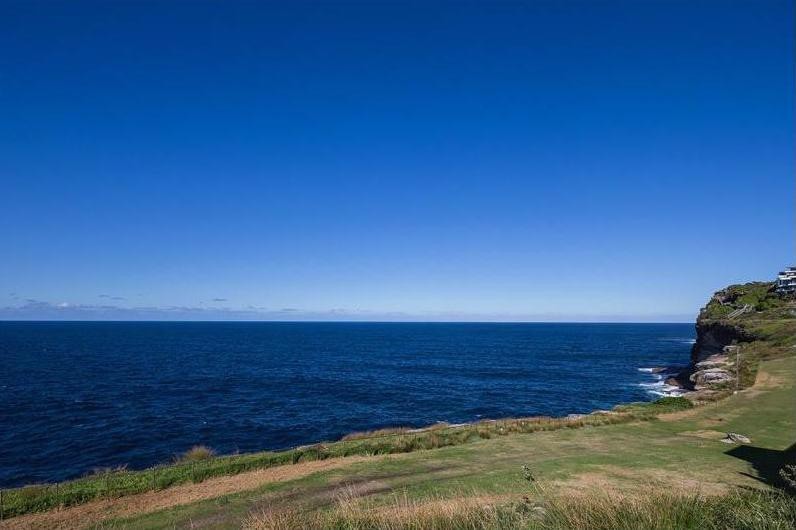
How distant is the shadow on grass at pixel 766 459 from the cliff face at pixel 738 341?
16.4m

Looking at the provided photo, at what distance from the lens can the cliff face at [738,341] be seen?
47.2 metres

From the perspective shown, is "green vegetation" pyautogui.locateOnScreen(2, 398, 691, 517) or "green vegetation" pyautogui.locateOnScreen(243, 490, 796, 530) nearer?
"green vegetation" pyautogui.locateOnScreen(243, 490, 796, 530)

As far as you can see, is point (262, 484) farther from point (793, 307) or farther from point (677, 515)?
point (793, 307)

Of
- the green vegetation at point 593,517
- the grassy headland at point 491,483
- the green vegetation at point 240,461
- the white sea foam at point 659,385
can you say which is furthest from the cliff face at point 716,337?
the green vegetation at point 593,517

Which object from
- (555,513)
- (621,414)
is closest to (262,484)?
(555,513)

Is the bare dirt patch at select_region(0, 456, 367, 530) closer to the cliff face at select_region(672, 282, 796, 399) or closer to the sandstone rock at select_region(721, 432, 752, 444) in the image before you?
the sandstone rock at select_region(721, 432, 752, 444)

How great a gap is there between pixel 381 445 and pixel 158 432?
30.0 metres

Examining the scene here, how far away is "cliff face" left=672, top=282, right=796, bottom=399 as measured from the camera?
155 feet

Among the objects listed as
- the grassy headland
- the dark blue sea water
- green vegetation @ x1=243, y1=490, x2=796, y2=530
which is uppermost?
green vegetation @ x1=243, y1=490, x2=796, y2=530

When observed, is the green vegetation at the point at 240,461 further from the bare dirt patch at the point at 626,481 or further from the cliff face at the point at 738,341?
the cliff face at the point at 738,341

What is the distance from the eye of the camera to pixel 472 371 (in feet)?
297

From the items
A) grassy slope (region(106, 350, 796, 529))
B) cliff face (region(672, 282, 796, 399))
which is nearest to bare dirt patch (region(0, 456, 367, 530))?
grassy slope (region(106, 350, 796, 529))

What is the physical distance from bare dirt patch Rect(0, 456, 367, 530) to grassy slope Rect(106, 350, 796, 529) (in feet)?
2.84

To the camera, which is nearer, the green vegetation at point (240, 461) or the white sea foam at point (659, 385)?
the green vegetation at point (240, 461)
